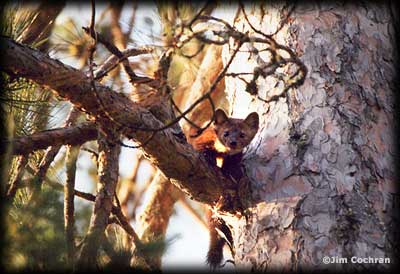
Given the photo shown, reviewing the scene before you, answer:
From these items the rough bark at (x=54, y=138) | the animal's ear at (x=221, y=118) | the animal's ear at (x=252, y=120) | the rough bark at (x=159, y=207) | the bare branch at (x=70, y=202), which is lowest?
the bare branch at (x=70, y=202)

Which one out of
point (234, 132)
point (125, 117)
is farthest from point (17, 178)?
point (234, 132)

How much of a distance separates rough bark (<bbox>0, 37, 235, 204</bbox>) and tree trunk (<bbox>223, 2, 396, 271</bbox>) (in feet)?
0.99

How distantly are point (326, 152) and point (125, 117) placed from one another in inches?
48.3

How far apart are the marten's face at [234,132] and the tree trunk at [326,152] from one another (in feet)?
2.40

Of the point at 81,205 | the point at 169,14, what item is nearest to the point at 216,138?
the point at 81,205

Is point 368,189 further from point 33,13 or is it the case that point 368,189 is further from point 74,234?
point 33,13

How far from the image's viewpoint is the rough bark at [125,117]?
359 centimetres

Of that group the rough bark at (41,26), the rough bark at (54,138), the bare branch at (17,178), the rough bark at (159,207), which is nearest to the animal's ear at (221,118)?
the rough bark at (159,207)

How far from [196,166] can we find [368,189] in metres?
1.03

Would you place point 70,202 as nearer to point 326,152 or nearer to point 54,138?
point 54,138

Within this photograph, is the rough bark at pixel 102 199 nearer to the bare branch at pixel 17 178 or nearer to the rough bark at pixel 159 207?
the bare branch at pixel 17 178

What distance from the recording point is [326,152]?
407 centimetres

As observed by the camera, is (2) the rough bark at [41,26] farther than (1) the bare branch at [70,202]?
Yes

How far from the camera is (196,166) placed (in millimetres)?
4156
